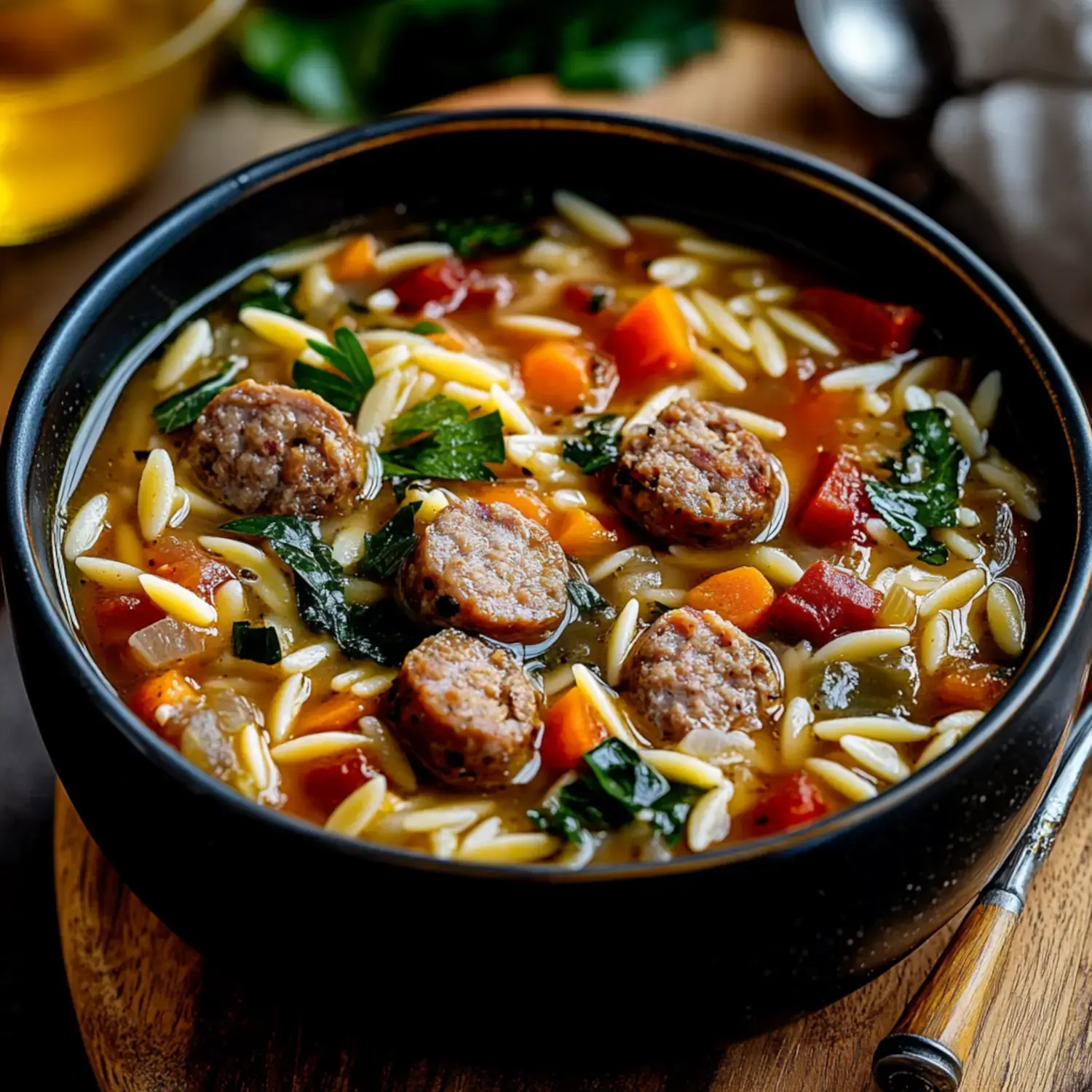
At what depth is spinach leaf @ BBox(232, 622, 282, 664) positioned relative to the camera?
11.1 ft

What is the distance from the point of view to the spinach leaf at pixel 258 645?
337 cm

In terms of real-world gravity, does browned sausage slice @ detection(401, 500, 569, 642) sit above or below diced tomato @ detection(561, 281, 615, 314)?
below

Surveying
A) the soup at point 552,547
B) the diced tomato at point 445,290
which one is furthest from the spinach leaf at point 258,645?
the diced tomato at point 445,290

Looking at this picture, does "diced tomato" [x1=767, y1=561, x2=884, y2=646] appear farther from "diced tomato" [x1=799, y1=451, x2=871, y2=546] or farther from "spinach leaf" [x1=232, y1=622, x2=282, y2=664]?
"spinach leaf" [x1=232, y1=622, x2=282, y2=664]

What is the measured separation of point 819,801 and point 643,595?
2.25 feet

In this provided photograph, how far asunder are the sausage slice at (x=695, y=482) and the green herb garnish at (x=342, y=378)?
0.76 m

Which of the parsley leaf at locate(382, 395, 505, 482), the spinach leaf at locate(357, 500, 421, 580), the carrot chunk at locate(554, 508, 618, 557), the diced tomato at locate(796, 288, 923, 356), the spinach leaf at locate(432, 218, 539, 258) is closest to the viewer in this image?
the spinach leaf at locate(357, 500, 421, 580)

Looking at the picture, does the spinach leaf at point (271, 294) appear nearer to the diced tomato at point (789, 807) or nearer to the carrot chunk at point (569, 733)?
the carrot chunk at point (569, 733)

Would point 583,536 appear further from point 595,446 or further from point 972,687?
point 972,687

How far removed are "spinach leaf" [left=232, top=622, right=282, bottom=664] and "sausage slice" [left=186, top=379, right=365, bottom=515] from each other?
14.5 inches

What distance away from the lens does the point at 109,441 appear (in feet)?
12.8

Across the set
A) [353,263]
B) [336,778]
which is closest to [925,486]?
[336,778]

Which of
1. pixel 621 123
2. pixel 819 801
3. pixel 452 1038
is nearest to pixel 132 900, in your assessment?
pixel 452 1038

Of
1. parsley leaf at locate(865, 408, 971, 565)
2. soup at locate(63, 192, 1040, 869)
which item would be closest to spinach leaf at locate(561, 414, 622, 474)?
soup at locate(63, 192, 1040, 869)
